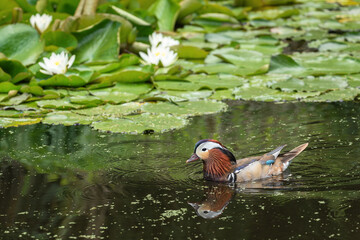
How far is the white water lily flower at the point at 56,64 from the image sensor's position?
6793 millimetres

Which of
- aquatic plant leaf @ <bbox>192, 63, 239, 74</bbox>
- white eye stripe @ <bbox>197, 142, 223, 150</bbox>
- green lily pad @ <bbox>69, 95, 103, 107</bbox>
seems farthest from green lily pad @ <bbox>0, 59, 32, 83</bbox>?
white eye stripe @ <bbox>197, 142, 223, 150</bbox>

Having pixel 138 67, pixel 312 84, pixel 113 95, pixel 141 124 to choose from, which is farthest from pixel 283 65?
pixel 141 124

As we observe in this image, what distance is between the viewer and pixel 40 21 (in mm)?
7504

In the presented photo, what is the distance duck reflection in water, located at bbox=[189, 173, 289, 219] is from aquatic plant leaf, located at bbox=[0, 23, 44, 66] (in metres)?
3.57

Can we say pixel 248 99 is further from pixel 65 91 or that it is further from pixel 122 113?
pixel 65 91

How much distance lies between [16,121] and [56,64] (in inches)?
43.6

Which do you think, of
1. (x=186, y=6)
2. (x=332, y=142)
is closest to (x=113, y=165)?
(x=332, y=142)

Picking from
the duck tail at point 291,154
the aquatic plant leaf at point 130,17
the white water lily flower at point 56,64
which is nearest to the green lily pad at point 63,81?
the white water lily flower at point 56,64

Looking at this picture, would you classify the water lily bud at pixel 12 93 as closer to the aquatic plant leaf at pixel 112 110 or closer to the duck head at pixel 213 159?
the aquatic plant leaf at pixel 112 110

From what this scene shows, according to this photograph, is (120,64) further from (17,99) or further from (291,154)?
(291,154)

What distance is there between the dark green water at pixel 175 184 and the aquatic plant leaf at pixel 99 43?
5.96ft

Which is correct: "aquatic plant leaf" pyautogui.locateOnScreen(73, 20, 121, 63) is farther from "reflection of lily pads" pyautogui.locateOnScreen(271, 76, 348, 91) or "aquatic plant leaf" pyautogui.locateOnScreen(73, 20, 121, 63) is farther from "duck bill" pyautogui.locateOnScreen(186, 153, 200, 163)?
"duck bill" pyautogui.locateOnScreen(186, 153, 200, 163)

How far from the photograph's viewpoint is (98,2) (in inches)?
331

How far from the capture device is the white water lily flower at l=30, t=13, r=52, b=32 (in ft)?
24.6
